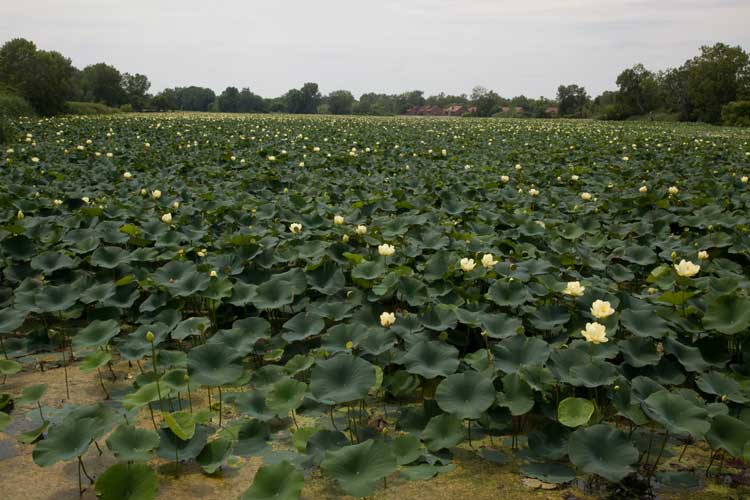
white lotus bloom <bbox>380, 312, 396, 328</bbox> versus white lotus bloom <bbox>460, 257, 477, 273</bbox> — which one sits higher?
white lotus bloom <bbox>460, 257, 477, 273</bbox>

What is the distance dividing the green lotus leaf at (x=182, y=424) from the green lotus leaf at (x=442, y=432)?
0.88 m

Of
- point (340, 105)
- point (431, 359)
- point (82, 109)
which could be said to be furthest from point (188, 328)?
point (340, 105)

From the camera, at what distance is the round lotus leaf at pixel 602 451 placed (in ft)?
5.98

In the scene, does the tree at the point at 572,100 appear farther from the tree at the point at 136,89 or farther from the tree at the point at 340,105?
the tree at the point at 136,89

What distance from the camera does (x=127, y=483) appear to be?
177 cm

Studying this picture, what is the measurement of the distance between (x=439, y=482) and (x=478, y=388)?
389 millimetres

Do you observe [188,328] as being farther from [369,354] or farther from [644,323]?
[644,323]

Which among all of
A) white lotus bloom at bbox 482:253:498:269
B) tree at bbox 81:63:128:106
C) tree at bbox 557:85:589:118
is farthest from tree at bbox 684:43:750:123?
tree at bbox 81:63:128:106

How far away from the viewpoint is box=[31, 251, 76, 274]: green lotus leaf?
11.6 ft

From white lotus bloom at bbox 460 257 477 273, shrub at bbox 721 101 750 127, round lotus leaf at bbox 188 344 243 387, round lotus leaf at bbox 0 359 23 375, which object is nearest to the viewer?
round lotus leaf at bbox 188 344 243 387

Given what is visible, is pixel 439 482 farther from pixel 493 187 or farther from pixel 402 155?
pixel 402 155

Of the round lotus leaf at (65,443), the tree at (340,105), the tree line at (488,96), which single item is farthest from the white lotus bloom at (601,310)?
the tree at (340,105)

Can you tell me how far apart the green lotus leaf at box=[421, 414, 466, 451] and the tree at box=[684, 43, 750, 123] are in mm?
45972

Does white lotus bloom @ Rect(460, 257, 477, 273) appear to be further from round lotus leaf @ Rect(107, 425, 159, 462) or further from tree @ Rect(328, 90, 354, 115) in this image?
tree @ Rect(328, 90, 354, 115)
